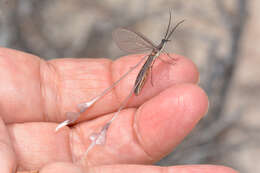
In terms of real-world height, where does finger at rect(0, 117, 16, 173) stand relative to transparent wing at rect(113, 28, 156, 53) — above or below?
below

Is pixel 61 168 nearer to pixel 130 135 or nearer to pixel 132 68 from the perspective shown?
pixel 130 135

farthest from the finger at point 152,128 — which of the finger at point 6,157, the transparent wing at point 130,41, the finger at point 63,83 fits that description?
the finger at point 6,157

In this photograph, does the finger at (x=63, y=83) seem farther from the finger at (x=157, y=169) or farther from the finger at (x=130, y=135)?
the finger at (x=157, y=169)

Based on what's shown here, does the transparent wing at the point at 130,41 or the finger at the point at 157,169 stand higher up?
the transparent wing at the point at 130,41

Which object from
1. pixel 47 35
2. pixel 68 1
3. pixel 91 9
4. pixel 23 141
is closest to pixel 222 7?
pixel 91 9

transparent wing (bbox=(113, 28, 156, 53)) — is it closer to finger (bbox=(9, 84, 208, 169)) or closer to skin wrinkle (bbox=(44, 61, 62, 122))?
finger (bbox=(9, 84, 208, 169))

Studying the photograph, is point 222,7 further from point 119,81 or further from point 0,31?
point 0,31

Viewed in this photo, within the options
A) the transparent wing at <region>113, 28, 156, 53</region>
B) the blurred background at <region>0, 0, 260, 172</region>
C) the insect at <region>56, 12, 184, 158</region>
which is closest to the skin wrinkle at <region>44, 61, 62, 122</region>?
the insect at <region>56, 12, 184, 158</region>
